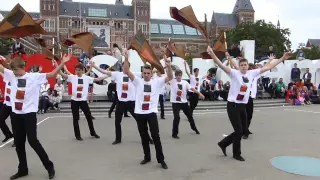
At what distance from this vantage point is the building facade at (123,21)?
111 meters

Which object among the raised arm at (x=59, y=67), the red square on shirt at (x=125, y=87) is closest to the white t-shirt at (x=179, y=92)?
the red square on shirt at (x=125, y=87)

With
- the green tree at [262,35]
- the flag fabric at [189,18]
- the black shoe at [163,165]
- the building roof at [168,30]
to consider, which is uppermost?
the building roof at [168,30]

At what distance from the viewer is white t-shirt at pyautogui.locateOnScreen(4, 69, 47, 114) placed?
5.72 m

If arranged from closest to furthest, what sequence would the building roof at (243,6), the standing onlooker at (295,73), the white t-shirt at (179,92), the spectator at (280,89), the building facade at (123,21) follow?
the white t-shirt at (179,92), the spectator at (280,89), the standing onlooker at (295,73), the building facade at (123,21), the building roof at (243,6)

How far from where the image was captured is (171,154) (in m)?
7.65

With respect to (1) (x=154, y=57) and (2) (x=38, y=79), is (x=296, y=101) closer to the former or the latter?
(1) (x=154, y=57)

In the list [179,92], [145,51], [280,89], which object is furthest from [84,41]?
[280,89]

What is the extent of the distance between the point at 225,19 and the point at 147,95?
12159 centimetres

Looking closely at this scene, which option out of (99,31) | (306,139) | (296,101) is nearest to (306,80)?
(296,101)

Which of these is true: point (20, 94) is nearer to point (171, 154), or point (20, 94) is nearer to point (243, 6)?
point (171, 154)

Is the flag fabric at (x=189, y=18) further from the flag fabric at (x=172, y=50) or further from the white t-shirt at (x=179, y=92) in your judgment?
the white t-shirt at (x=179, y=92)

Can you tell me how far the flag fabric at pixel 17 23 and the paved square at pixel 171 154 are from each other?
2665 millimetres

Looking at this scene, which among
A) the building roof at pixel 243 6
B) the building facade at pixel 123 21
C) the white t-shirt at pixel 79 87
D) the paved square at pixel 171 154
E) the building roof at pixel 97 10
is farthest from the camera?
the building roof at pixel 243 6

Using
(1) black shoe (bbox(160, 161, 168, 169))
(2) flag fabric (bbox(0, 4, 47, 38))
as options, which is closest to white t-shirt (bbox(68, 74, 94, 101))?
(2) flag fabric (bbox(0, 4, 47, 38))
